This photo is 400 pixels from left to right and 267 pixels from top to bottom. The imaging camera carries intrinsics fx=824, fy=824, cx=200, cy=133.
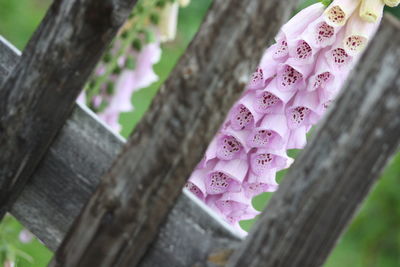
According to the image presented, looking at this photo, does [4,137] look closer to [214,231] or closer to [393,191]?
[214,231]

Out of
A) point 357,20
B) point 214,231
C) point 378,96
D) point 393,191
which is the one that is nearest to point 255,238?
point 214,231

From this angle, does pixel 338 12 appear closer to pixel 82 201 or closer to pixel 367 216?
pixel 82 201

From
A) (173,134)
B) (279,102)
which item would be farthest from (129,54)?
(173,134)

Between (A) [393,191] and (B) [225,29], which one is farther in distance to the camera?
(A) [393,191]

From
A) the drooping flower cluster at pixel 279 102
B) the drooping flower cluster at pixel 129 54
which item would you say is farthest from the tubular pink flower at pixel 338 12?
the drooping flower cluster at pixel 129 54

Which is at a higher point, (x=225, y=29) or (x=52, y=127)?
(x=225, y=29)

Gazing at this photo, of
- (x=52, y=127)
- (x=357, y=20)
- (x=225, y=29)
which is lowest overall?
(x=52, y=127)
